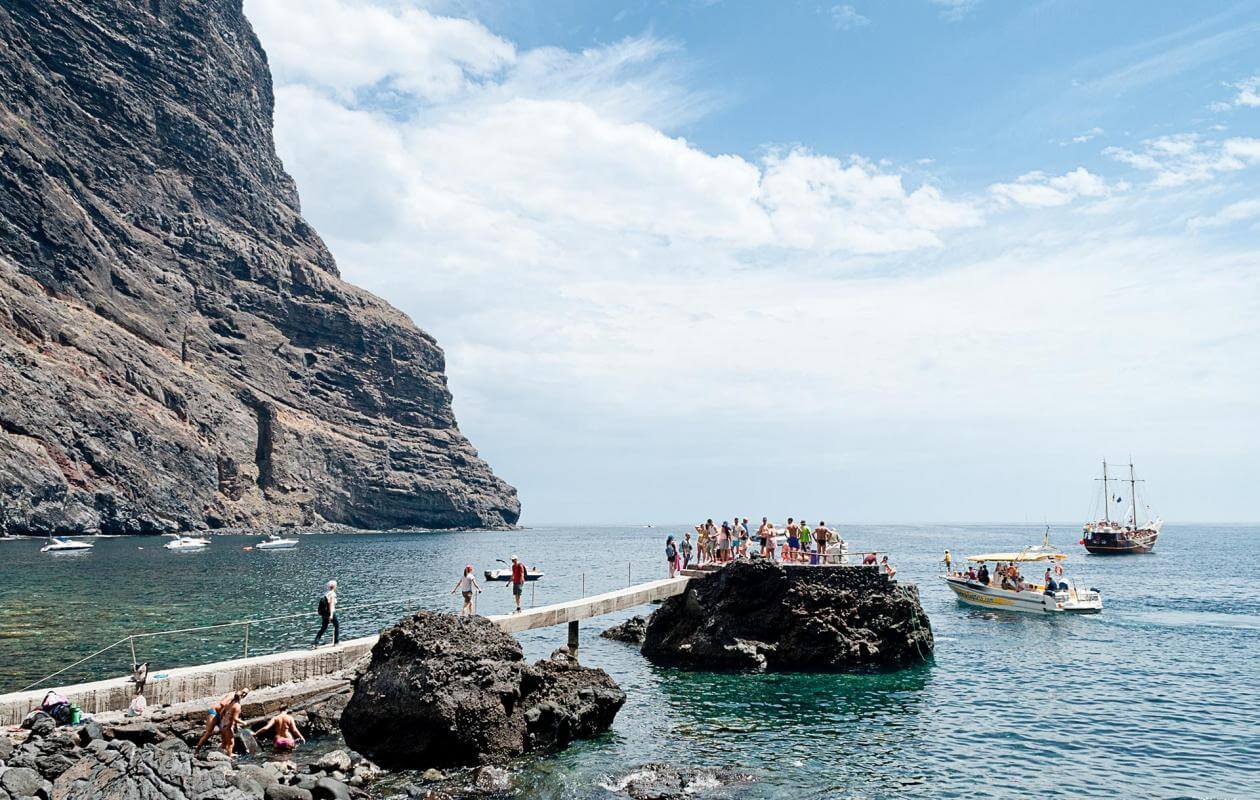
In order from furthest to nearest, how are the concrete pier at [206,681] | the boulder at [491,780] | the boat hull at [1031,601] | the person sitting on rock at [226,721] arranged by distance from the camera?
the boat hull at [1031,601], the person sitting on rock at [226,721], the concrete pier at [206,681], the boulder at [491,780]

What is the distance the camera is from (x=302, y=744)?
19.0m

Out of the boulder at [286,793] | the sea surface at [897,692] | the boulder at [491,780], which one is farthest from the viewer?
the sea surface at [897,692]

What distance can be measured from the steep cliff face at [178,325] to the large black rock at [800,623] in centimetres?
10179

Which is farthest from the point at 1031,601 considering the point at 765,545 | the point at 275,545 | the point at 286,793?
the point at 275,545

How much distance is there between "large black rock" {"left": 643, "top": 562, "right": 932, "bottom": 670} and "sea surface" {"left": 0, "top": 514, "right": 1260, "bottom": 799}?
3.20 ft

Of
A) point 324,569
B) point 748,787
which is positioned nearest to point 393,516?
point 324,569

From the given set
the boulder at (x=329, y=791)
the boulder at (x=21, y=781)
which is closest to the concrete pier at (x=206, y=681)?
the boulder at (x=21, y=781)

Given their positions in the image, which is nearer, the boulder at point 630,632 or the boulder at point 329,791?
the boulder at point 329,791

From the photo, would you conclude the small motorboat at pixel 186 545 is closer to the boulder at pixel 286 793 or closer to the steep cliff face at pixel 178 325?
the steep cliff face at pixel 178 325

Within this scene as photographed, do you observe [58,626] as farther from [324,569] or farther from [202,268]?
[202,268]

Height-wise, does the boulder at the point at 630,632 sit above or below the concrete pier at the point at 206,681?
below

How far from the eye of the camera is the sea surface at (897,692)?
1864cm

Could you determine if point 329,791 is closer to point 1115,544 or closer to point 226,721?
point 226,721

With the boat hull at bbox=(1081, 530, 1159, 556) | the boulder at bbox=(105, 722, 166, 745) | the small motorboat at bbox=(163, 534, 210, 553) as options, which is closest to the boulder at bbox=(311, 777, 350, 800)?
the boulder at bbox=(105, 722, 166, 745)
